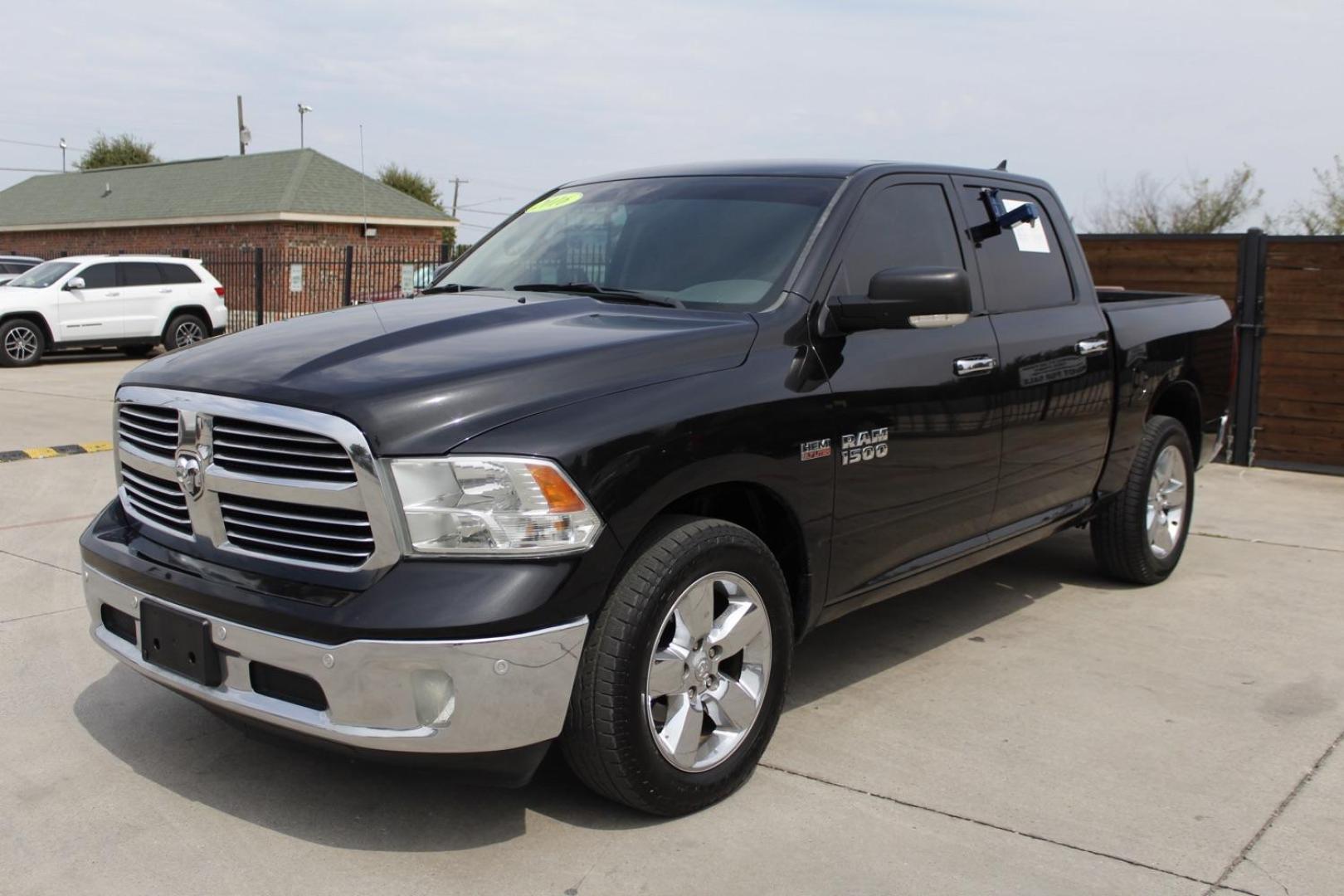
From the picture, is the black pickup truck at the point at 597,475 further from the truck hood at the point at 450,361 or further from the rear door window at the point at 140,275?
the rear door window at the point at 140,275

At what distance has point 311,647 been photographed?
301 cm

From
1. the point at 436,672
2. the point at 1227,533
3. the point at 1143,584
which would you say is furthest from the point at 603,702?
the point at 1227,533

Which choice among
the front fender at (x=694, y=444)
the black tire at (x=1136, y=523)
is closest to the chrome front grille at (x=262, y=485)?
the front fender at (x=694, y=444)

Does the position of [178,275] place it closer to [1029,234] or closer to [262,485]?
[1029,234]

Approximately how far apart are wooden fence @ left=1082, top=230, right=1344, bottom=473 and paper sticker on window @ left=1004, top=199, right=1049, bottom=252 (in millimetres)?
5190

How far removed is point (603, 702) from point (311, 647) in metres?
0.74

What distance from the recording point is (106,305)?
750 inches

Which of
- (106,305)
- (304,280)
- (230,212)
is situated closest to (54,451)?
(106,305)

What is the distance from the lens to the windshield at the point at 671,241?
414cm

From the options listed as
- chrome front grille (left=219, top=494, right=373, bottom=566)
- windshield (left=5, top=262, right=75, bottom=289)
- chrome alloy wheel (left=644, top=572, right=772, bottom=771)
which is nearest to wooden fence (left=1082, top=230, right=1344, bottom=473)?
chrome alloy wheel (left=644, top=572, right=772, bottom=771)

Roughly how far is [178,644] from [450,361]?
1043 millimetres

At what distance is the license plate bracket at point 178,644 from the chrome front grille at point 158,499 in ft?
0.78

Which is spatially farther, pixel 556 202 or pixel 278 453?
pixel 556 202

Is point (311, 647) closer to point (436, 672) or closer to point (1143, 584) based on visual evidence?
point (436, 672)
